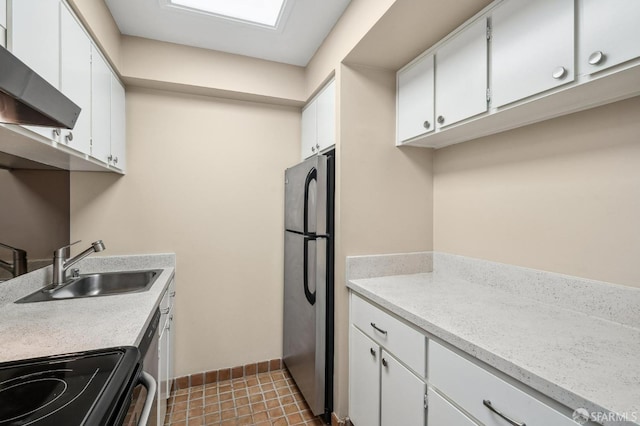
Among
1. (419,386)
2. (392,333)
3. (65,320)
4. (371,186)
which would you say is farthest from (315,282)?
(65,320)

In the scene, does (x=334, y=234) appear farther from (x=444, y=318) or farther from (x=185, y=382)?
(x=185, y=382)

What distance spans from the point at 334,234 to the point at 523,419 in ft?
4.03

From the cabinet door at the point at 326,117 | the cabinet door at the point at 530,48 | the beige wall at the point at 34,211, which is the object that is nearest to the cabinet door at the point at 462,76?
the cabinet door at the point at 530,48

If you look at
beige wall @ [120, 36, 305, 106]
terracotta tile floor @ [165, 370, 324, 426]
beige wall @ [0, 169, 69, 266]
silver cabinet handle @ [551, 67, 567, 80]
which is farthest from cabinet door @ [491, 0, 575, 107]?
beige wall @ [0, 169, 69, 266]

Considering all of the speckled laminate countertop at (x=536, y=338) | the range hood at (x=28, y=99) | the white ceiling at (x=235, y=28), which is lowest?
the speckled laminate countertop at (x=536, y=338)

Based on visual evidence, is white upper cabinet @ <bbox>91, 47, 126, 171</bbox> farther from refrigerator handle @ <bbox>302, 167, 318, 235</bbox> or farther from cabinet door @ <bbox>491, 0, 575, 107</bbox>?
cabinet door @ <bbox>491, 0, 575, 107</bbox>

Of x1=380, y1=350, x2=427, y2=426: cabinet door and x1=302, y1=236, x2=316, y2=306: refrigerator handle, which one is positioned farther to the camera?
x1=302, y1=236, x2=316, y2=306: refrigerator handle

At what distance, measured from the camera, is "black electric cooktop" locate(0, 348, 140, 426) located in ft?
2.17

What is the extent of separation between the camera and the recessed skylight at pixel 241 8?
1.71 meters

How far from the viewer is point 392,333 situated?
140cm

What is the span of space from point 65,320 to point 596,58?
2.16 m

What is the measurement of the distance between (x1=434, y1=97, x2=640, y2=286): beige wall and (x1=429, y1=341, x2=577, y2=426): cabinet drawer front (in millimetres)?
726

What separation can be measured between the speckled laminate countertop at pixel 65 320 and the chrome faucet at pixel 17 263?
1.6 inches

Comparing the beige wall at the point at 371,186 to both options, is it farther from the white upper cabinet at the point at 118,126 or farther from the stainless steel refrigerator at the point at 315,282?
the white upper cabinet at the point at 118,126
